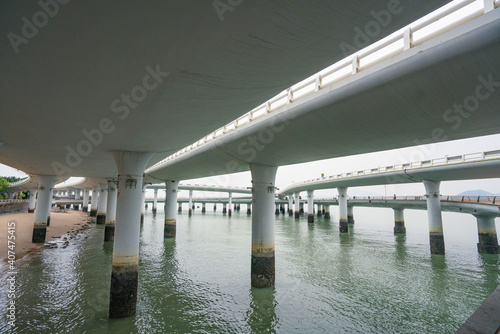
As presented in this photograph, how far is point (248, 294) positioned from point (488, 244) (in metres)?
27.6

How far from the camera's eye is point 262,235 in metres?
15.3

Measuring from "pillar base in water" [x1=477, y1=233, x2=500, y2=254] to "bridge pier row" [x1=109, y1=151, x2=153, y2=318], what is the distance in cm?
3272

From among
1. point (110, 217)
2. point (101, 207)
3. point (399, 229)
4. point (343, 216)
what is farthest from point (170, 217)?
point (399, 229)

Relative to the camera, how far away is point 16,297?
11984 millimetres

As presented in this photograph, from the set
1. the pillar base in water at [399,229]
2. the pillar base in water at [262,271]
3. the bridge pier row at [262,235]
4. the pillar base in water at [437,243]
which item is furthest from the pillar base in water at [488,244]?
the pillar base in water at [262,271]

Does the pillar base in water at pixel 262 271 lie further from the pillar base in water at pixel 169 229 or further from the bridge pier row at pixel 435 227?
the bridge pier row at pixel 435 227

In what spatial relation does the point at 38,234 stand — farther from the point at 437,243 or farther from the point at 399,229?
the point at 399,229

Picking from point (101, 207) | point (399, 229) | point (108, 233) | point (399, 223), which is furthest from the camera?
point (399, 223)

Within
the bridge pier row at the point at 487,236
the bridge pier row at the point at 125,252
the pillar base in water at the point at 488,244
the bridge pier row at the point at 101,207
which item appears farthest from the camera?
the bridge pier row at the point at 101,207

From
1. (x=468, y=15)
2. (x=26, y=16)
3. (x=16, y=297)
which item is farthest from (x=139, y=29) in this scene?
(x=16, y=297)

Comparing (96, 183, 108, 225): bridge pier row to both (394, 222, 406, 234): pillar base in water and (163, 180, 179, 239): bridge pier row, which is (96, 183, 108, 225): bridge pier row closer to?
(163, 180, 179, 239): bridge pier row

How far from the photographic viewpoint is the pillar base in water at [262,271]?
1454 cm

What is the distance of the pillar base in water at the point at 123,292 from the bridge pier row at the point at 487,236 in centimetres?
3282

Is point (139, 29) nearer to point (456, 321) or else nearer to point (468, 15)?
point (468, 15)
